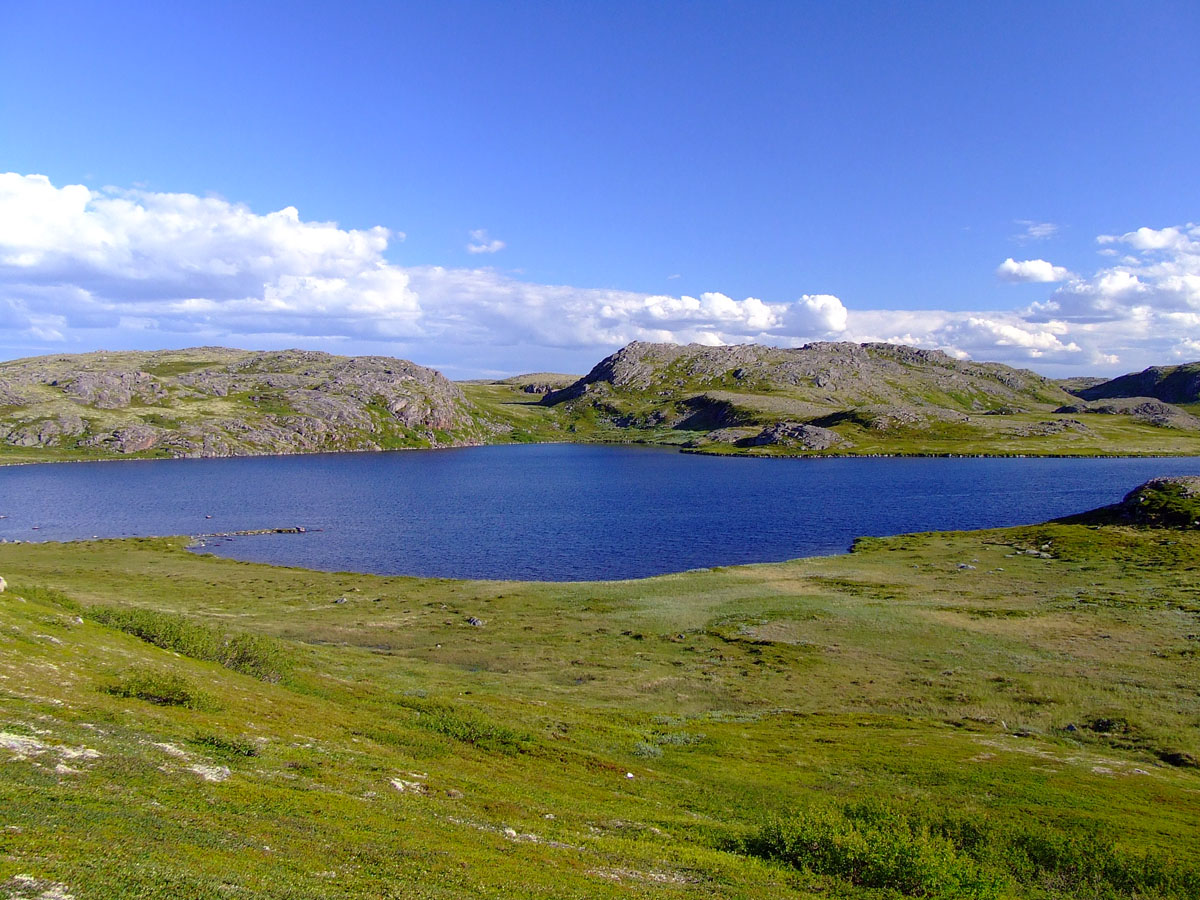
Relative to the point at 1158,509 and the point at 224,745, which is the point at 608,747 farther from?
the point at 1158,509

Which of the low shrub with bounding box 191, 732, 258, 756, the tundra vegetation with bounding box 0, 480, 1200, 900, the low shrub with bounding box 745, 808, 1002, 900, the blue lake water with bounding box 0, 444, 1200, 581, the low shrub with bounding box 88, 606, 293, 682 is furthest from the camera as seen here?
the blue lake water with bounding box 0, 444, 1200, 581

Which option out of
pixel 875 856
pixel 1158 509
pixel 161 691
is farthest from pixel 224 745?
pixel 1158 509

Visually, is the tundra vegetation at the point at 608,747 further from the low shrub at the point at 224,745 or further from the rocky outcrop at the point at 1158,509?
the rocky outcrop at the point at 1158,509

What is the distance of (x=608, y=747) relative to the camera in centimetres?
3916

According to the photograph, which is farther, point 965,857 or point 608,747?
point 608,747

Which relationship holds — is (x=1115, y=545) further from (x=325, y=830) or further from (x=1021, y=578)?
(x=325, y=830)

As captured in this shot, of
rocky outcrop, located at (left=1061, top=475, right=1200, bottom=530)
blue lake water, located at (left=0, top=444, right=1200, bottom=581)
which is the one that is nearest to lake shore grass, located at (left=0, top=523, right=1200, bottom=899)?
blue lake water, located at (left=0, top=444, right=1200, bottom=581)

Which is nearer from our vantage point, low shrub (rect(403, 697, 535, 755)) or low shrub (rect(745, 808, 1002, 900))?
low shrub (rect(745, 808, 1002, 900))

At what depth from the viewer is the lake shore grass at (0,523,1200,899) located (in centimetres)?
1883

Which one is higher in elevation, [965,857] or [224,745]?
[224,745]

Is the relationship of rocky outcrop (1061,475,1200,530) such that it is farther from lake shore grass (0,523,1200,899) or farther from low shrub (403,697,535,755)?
low shrub (403,697,535,755)

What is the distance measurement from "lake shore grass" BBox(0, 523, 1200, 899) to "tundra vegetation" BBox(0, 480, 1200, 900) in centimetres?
16

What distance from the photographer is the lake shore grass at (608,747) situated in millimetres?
18828

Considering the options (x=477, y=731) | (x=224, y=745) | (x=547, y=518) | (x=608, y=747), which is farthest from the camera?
(x=547, y=518)
